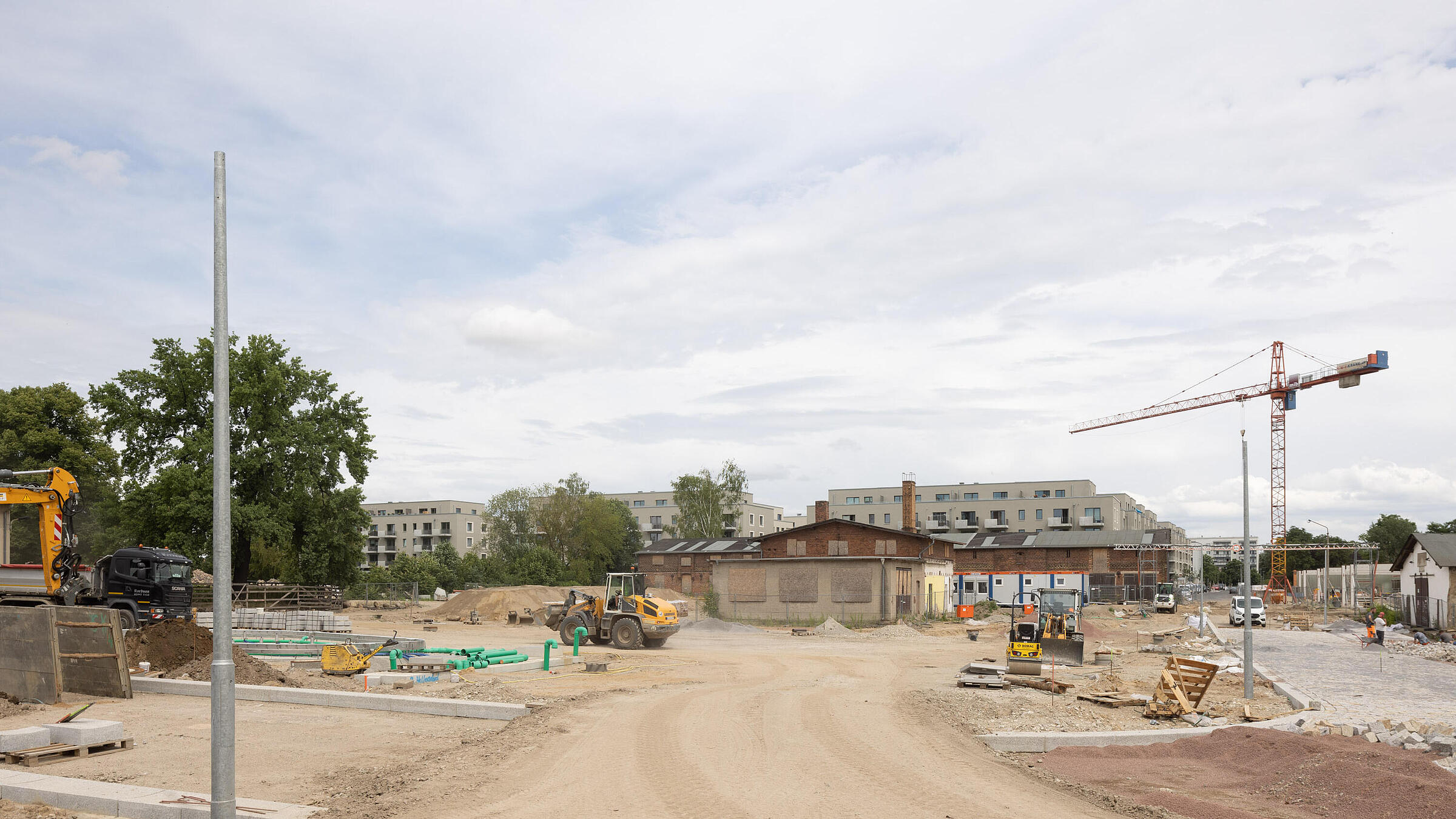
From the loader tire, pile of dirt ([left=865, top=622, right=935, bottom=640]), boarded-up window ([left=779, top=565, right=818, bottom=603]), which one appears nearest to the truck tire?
the loader tire

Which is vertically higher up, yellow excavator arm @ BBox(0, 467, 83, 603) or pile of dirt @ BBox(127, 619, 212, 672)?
yellow excavator arm @ BBox(0, 467, 83, 603)

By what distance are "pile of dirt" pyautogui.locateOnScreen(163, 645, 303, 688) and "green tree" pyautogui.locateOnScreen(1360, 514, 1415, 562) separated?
13968cm

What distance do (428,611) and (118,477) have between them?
1853cm

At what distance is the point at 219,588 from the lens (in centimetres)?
777

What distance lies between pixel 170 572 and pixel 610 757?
20.2m

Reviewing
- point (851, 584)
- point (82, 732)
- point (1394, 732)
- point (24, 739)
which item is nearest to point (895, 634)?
point (851, 584)

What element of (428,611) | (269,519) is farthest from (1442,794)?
(428,611)

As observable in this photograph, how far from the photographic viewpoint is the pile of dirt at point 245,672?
20469 millimetres

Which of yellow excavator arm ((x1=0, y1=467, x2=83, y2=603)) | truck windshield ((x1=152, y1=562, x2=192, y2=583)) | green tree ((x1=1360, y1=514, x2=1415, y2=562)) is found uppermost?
yellow excavator arm ((x1=0, y1=467, x2=83, y2=603))

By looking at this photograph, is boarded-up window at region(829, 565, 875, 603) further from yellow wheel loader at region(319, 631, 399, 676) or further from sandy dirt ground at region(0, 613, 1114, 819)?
yellow wheel loader at region(319, 631, 399, 676)

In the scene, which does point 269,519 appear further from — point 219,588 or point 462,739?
point 219,588

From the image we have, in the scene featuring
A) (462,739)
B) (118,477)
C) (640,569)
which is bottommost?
(640,569)

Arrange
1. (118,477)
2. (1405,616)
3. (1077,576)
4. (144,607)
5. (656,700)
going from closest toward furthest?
(656,700) < (144,607) < (1405,616) < (118,477) < (1077,576)

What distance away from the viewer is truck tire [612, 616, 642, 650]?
106 feet
